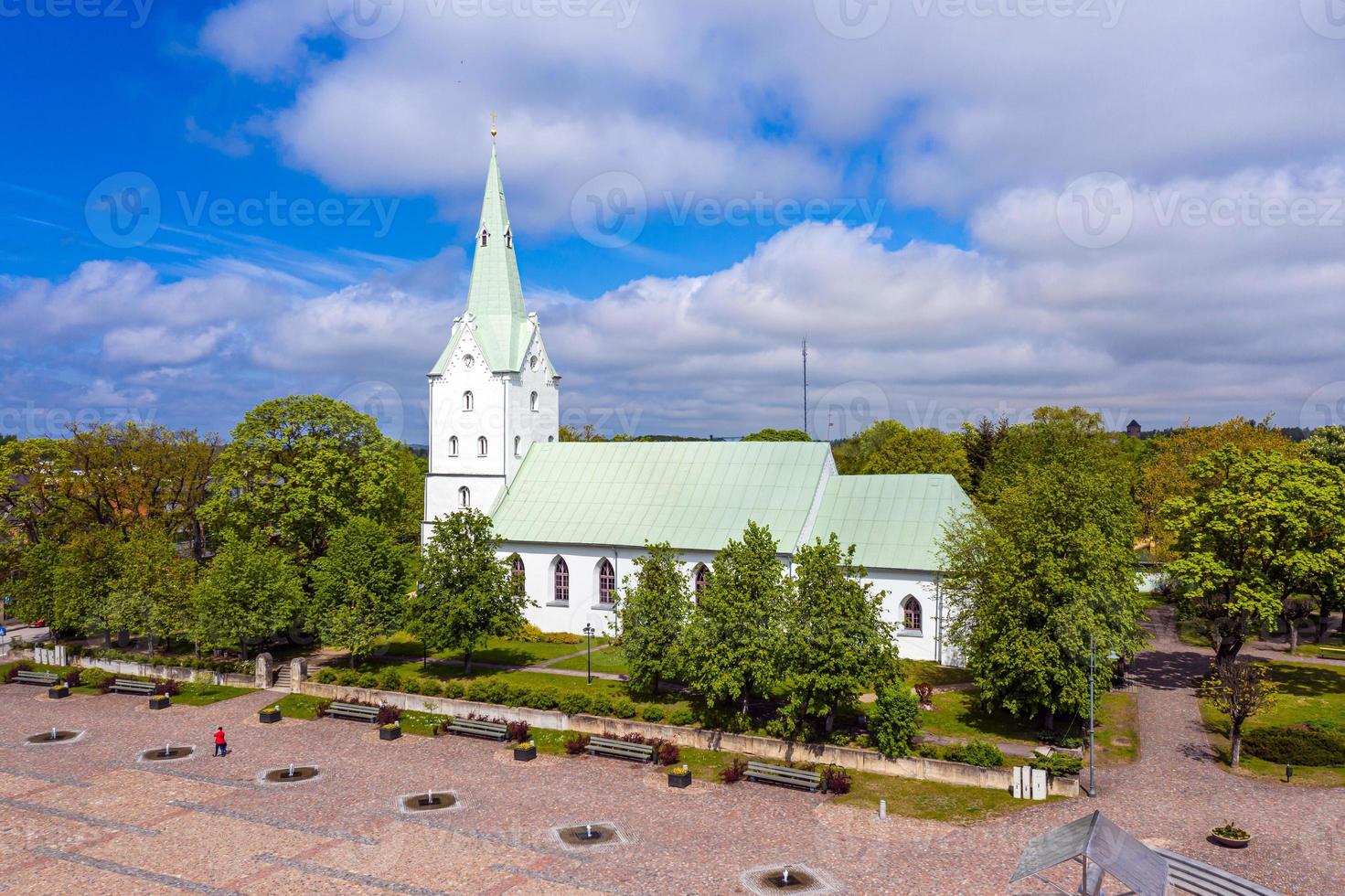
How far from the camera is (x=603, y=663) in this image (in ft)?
127

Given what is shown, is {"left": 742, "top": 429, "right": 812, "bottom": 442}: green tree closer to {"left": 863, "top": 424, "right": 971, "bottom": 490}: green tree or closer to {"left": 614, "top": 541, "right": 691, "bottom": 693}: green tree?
{"left": 863, "top": 424, "right": 971, "bottom": 490}: green tree

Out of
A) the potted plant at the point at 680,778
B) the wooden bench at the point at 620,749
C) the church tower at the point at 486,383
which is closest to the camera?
the potted plant at the point at 680,778

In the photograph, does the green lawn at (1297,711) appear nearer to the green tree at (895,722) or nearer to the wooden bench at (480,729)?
the green tree at (895,722)

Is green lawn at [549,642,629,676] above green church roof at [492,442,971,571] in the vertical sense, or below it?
below

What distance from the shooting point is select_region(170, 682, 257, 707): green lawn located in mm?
34844

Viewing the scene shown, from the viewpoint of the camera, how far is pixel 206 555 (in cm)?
5522

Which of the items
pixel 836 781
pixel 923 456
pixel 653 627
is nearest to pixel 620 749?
pixel 653 627

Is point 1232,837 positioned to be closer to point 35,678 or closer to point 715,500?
point 715,500

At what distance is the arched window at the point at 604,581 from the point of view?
43531 mm

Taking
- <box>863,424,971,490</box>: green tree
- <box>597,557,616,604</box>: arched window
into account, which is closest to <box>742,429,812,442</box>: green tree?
<box>863,424,971,490</box>: green tree

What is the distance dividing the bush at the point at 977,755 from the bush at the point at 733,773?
20.1ft

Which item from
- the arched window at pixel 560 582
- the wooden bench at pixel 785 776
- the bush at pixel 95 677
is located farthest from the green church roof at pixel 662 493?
the bush at pixel 95 677

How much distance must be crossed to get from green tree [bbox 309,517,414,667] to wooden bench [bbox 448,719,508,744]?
801 centimetres

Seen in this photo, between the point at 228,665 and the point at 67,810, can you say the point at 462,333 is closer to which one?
the point at 228,665
